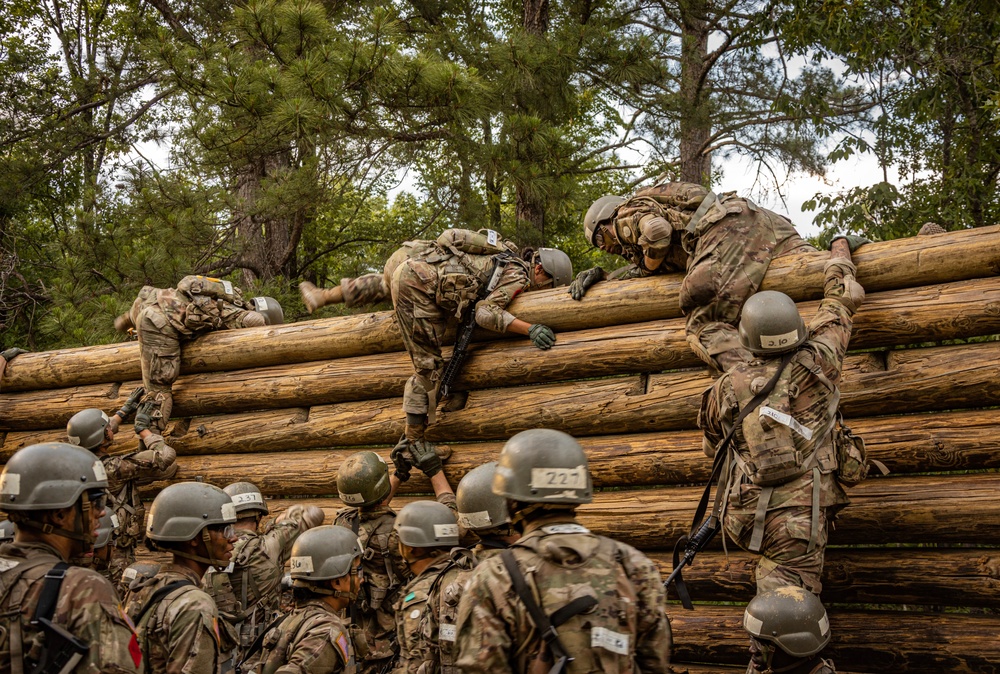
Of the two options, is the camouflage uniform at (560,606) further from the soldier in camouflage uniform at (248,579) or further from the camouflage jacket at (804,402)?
the soldier in camouflage uniform at (248,579)

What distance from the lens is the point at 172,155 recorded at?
51.4 feet

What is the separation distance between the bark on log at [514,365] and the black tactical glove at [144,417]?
60 centimetres

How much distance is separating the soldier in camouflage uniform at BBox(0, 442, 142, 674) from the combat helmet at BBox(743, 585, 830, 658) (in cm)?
347

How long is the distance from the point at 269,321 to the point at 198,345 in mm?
935

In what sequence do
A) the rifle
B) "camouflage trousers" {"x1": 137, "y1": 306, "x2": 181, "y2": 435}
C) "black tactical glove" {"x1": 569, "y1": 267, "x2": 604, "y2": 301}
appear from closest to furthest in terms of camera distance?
"black tactical glove" {"x1": 569, "y1": 267, "x2": 604, "y2": 301} → the rifle → "camouflage trousers" {"x1": 137, "y1": 306, "x2": 181, "y2": 435}

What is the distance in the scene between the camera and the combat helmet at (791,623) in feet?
→ 17.6

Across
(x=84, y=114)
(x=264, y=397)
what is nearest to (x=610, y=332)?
(x=264, y=397)

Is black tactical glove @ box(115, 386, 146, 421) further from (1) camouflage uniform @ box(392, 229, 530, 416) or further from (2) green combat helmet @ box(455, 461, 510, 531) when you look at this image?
(2) green combat helmet @ box(455, 461, 510, 531)

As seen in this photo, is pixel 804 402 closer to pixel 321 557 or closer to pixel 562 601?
pixel 562 601

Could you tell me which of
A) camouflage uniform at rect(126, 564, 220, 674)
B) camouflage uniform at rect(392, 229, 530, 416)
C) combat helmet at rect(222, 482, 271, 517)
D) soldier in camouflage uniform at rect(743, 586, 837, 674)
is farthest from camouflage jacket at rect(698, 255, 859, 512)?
combat helmet at rect(222, 482, 271, 517)

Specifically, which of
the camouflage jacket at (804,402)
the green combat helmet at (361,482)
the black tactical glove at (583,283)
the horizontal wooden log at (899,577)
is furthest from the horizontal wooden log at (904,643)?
the black tactical glove at (583,283)

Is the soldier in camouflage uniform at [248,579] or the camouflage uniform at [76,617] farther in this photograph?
the soldier in camouflage uniform at [248,579]

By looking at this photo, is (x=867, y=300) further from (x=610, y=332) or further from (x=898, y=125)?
(x=898, y=125)

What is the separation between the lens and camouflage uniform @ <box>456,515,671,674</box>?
136 inches
